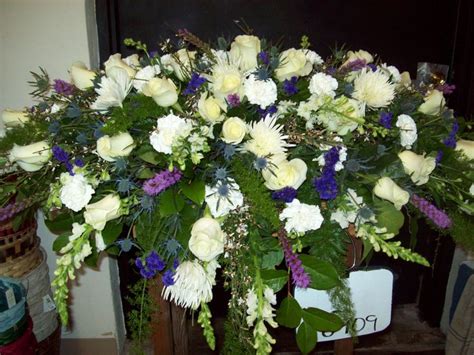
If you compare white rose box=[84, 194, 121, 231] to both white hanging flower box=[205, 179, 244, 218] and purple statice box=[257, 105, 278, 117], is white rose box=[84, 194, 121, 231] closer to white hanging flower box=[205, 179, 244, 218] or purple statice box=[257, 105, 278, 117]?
white hanging flower box=[205, 179, 244, 218]

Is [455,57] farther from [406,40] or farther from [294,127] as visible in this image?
[294,127]

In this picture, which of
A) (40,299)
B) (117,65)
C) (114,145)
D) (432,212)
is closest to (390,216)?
(432,212)

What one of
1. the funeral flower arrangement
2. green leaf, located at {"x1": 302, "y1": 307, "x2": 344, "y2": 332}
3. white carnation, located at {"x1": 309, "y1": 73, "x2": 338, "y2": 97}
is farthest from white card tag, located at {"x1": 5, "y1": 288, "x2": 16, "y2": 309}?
white carnation, located at {"x1": 309, "y1": 73, "x2": 338, "y2": 97}

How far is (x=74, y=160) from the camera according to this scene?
2.48 ft

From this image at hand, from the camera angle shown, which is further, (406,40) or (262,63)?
(406,40)

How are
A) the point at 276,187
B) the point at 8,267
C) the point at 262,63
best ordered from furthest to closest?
1. the point at 8,267
2. the point at 262,63
3. the point at 276,187

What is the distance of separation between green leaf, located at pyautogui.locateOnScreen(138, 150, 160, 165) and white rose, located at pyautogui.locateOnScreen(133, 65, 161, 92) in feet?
0.46

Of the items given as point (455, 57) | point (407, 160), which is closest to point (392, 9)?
point (455, 57)

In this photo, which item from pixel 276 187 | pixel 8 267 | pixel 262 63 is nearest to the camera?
pixel 276 187

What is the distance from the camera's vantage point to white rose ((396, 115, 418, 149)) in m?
0.79

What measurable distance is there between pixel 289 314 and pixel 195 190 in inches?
11.3

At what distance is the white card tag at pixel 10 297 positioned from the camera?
1.36 m

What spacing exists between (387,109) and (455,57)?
133 centimetres

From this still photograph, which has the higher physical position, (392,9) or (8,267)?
(392,9)
